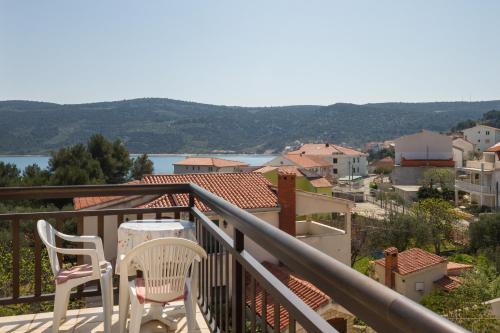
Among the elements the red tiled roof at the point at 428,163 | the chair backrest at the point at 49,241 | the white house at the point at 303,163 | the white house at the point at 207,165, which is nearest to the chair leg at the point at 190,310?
the chair backrest at the point at 49,241

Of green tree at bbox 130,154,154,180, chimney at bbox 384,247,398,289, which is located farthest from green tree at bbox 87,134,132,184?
chimney at bbox 384,247,398,289

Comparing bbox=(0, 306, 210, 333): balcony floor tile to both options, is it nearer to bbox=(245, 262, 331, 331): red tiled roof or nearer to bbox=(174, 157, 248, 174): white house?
bbox=(245, 262, 331, 331): red tiled roof

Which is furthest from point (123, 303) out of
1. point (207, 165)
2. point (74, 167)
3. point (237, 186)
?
point (207, 165)

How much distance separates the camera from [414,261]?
67.6ft

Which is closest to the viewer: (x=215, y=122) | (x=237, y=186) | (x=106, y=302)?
(x=106, y=302)

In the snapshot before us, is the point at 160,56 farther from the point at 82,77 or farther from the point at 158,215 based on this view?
the point at 158,215

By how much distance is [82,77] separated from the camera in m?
44.7

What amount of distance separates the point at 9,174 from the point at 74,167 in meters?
3.60

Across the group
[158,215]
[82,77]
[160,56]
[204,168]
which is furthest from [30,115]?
[158,215]

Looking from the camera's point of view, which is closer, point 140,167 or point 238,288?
point 238,288

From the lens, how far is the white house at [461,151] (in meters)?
65.1

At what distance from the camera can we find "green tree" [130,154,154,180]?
37.7 metres

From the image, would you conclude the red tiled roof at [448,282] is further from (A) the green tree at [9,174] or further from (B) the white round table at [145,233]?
(A) the green tree at [9,174]

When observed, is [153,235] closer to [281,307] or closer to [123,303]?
[123,303]
